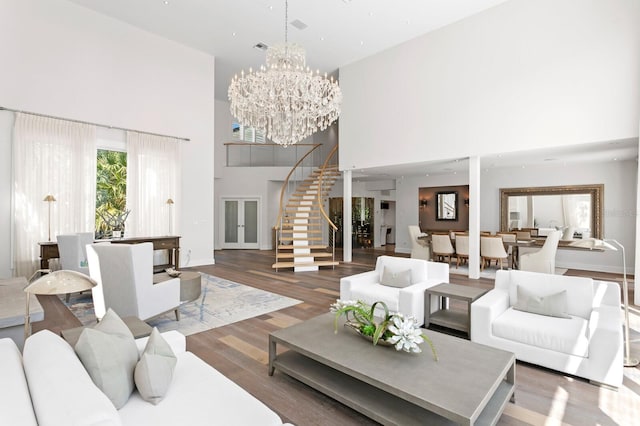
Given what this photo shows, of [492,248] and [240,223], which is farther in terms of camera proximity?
[240,223]

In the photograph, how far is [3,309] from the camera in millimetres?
2402

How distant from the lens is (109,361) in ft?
5.49

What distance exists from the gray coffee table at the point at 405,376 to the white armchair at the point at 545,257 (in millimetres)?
5373

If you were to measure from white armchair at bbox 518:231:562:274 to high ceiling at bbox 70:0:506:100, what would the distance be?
4.89 m

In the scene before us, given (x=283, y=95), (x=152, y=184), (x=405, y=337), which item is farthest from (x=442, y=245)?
(x=152, y=184)

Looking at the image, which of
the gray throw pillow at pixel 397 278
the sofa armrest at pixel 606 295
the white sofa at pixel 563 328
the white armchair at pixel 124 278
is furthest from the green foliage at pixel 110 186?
the sofa armrest at pixel 606 295

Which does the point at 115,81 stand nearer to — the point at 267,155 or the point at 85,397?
the point at 267,155

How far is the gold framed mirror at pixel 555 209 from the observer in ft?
27.0

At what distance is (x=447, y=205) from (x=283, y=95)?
807 centimetres

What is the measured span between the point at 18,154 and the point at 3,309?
4.80 meters

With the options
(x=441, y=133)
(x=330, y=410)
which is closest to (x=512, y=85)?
(x=441, y=133)

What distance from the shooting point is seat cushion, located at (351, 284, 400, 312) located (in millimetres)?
4066

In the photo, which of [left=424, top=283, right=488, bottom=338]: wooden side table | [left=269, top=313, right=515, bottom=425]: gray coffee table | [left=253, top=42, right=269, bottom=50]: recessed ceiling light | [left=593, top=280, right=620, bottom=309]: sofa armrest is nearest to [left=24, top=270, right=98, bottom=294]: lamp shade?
[left=269, top=313, right=515, bottom=425]: gray coffee table

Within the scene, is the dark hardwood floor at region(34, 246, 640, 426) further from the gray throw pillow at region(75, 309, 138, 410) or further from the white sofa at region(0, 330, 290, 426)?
the gray throw pillow at region(75, 309, 138, 410)
